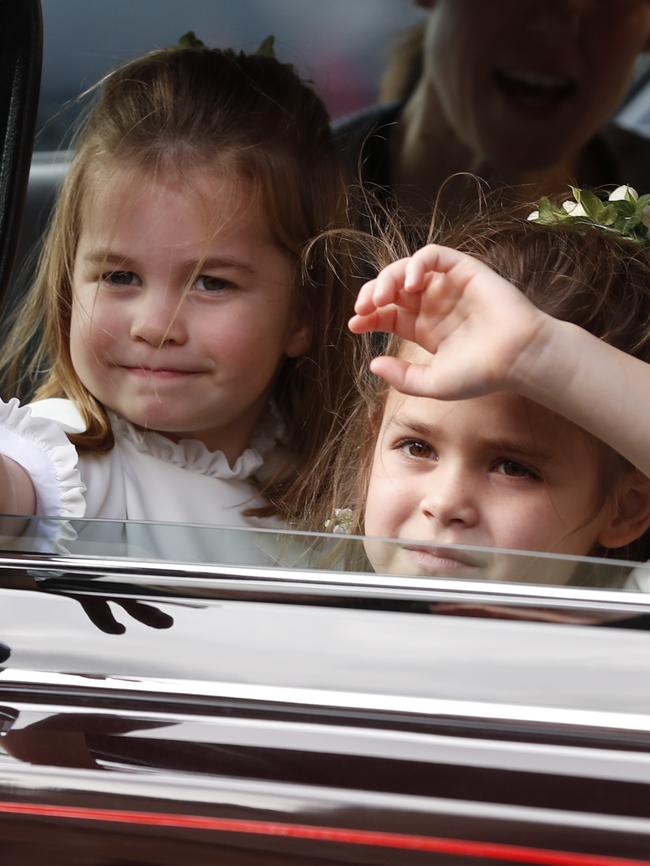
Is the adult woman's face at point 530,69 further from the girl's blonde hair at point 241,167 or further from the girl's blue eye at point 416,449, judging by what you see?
the girl's blue eye at point 416,449

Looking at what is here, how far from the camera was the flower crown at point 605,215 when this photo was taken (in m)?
1.51

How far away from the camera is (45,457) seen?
4.94 ft

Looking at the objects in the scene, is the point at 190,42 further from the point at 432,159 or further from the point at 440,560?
the point at 440,560

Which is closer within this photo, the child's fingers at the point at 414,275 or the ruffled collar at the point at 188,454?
the child's fingers at the point at 414,275

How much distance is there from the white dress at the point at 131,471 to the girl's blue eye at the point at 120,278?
0.18 m

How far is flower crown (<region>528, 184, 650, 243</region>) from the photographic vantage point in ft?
4.97

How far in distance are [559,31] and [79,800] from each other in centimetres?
146

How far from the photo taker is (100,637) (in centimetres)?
92

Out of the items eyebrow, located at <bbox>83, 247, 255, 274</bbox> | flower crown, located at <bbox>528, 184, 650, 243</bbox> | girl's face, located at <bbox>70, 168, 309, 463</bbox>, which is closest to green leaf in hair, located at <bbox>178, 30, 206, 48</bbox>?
girl's face, located at <bbox>70, 168, 309, 463</bbox>

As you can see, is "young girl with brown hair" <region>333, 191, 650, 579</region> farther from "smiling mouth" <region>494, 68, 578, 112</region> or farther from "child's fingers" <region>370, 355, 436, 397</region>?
"smiling mouth" <region>494, 68, 578, 112</region>

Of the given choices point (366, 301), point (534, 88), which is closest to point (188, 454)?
point (366, 301)

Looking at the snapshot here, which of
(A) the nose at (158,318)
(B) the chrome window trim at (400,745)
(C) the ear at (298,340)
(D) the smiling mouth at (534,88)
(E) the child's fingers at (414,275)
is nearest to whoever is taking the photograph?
(B) the chrome window trim at (400,745)

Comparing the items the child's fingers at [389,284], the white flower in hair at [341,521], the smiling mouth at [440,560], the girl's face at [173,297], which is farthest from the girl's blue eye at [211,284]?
the smiling mouth at [440,560]

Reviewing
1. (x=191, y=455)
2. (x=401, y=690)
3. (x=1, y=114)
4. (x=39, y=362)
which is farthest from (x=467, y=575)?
(x=39, y=362)
